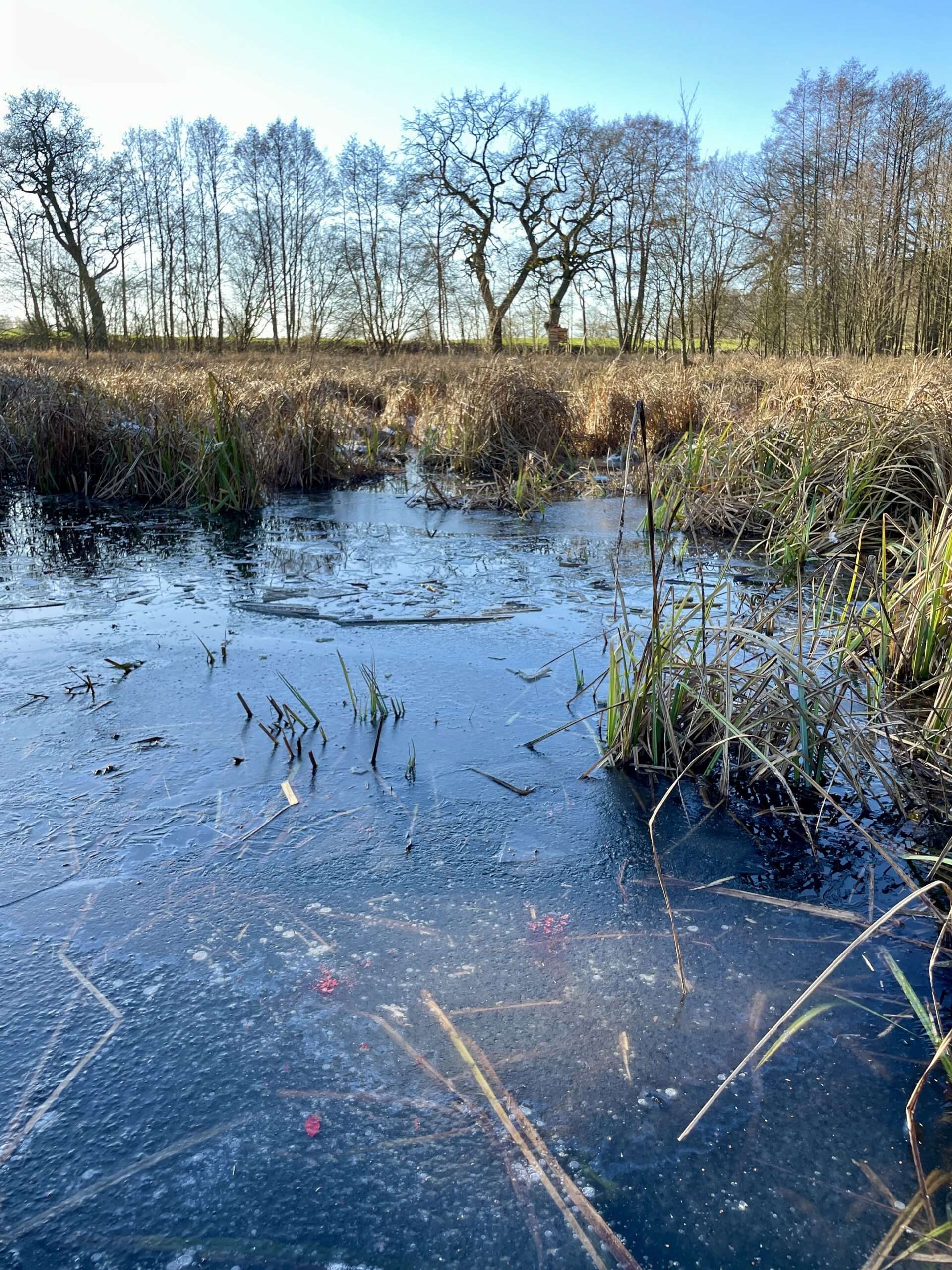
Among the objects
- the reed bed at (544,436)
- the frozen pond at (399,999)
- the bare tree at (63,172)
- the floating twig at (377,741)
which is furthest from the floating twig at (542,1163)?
the bare tree at (63,172)

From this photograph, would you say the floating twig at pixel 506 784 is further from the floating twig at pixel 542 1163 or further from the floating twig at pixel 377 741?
the floating twig at pixel 542 1163

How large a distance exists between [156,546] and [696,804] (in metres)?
4.02

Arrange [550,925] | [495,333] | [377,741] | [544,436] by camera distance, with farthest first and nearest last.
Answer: [495,333]
[544,436]
[377,741]
[550,925]

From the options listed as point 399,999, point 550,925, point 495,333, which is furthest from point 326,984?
point 495,333

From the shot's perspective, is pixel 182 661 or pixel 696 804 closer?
pixel 696 804

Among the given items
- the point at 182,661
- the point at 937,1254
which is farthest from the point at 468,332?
the point at 937,1254

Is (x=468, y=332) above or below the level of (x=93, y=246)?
below

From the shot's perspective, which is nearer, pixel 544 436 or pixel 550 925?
pixel 550 925

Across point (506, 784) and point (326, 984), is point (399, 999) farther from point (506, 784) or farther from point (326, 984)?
point (506, 784)

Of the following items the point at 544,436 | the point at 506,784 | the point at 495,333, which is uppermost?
the point at 495,333

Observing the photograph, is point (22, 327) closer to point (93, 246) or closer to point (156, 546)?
point (93, 246)

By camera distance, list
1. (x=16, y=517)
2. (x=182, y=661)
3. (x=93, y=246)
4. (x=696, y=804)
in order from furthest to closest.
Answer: (x=93, y=246)
(x=16, y=517)
(x=182, y=661)
(x=696, y=804)

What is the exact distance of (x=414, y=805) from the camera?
2.21 meters

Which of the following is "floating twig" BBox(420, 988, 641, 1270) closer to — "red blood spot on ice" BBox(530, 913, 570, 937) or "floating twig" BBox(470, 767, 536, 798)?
"red blood spot on ice" BBox(530, 913, 570, 937)
